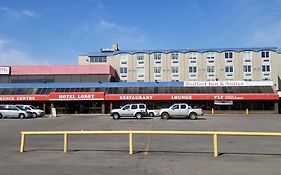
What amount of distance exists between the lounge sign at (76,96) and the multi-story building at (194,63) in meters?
23.3

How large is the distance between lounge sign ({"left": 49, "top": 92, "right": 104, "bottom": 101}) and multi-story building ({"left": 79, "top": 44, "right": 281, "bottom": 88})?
23.3 m

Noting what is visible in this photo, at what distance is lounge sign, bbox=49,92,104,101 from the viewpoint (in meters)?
56.3

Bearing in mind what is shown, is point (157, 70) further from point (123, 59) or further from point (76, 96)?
point (76, 96)

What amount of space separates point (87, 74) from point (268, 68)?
3694 centimetres

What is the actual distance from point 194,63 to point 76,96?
1223 inches

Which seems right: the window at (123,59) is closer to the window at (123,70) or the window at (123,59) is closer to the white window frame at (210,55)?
the window at (123,70)

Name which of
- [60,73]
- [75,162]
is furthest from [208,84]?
[75,162]

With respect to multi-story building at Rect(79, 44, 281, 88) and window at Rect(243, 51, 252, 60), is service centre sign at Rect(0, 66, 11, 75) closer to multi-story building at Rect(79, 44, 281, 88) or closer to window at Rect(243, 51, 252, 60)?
multi-story building at Rect(79, 44, 281, 88)

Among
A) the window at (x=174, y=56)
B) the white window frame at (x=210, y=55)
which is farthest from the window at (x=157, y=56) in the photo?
the white window frame at (x=210, y=55)

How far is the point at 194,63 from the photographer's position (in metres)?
78.4

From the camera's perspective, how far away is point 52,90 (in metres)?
59.4

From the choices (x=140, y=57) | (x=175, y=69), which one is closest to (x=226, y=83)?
(x=175, y=69)

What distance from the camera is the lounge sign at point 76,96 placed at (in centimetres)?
5628

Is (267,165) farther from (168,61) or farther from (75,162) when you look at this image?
(168,61)
